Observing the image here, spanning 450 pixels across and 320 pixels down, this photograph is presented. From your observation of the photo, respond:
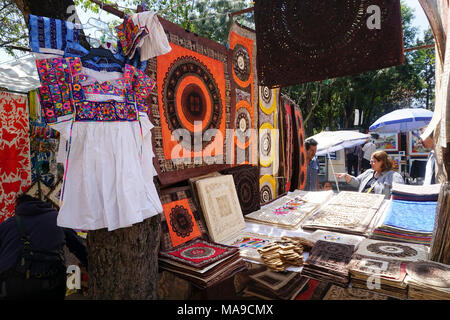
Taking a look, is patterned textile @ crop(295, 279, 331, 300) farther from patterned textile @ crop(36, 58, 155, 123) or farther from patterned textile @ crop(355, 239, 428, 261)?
patterned textile @ crop(36, 58, 155, 123)

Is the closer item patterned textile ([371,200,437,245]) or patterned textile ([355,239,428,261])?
patterned textile ([355,239,428,261])

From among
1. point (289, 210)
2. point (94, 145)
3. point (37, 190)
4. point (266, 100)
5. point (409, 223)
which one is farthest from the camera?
point (266, 100)

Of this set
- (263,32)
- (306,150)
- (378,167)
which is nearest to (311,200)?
(378,167)

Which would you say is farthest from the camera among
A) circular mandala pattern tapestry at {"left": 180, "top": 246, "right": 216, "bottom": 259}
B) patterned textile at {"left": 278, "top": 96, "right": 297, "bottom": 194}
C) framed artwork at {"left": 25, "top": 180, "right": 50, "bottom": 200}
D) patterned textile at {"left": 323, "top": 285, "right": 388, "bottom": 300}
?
patterned textile at {"left": 278, "top": 96, "right": 297, "bottom": 194}

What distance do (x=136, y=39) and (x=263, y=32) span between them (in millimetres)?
1265

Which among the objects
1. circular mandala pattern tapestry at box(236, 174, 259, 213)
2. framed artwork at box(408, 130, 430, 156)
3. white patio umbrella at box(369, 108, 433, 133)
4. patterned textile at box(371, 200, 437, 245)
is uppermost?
white patio umbrella at box(369, 108, 433, 133)

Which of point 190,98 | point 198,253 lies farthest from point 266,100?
point 198,253

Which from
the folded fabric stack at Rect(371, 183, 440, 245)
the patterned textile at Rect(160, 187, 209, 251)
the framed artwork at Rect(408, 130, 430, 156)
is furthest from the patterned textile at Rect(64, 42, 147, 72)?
the framed artwork at Rect(408, 130, 430, 156)

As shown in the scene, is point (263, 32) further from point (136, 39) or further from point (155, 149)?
point (155, 149)

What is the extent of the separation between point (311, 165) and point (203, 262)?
4.21m

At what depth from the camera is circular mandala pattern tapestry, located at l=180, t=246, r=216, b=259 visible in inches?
85.0

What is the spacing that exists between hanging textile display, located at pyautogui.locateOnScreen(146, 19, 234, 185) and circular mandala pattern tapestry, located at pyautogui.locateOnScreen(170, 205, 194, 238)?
0.28 m

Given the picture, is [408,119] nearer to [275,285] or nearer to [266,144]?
[266,144]

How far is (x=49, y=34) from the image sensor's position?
1.67 m
